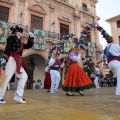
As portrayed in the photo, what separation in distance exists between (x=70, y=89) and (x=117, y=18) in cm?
2371

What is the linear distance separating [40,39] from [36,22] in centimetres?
220

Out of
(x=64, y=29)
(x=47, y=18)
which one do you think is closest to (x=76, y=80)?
(x=47, y=18)

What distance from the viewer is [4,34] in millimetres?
12891

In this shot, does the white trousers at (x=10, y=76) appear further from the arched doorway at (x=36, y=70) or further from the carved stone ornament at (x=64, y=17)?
the carved stone ornament at (x=64, y=17)

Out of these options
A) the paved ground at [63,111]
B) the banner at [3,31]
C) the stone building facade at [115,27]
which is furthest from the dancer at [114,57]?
the stone building facade at [115,27]

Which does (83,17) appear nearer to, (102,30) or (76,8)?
(76,8)

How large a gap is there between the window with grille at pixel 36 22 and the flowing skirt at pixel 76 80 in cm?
1117

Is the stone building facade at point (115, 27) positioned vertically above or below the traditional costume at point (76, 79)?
above

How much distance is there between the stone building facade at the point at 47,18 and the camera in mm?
14625

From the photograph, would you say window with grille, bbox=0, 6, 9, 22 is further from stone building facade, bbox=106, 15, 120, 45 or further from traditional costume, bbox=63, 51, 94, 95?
stone building facade, bbox=106, 15, 120, 45

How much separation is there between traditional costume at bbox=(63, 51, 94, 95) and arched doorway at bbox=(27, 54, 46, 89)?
11.1 metres

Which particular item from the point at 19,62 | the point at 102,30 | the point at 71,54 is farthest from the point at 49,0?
the point at 19,62

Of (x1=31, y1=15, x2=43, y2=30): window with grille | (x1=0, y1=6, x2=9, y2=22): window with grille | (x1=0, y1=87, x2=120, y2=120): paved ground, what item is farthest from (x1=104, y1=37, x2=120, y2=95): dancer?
(x1=31, y1=15, x2=43, y2=30): window with grille

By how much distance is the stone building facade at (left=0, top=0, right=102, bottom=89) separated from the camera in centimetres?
1462
